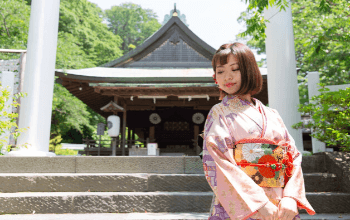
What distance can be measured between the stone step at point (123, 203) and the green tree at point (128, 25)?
31794 mm

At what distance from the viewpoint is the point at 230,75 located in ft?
5.30

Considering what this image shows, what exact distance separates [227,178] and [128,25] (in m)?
36.0

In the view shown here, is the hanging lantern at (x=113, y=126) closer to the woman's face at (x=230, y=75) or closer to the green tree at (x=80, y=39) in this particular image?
the green tree at (x=80, y=39)

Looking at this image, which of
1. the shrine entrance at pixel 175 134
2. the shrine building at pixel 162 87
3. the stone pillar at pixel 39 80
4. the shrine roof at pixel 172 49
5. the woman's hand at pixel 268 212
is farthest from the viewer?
the shrine entrance at pixel 175 134

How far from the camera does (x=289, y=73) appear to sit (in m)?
5.36

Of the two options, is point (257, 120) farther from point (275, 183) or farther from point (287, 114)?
point (287, 114)

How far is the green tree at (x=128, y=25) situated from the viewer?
3419cm

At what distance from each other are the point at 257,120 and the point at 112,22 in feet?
120

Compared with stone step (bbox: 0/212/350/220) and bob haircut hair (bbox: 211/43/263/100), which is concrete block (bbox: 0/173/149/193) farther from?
bob haircut hair (bbox: 211/43/263/100)

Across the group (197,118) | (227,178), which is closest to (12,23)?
(197,118)

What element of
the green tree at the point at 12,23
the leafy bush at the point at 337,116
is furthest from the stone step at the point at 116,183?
the green tree at the point at 12,23

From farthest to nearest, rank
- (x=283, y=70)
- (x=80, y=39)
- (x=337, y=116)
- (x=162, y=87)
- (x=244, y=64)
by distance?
(x=80, y=39)
(x=162, y=87)
(x=283, y=70)
(x=337, y=116)
(x=244, y=64)

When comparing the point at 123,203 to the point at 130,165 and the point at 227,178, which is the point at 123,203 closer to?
the point at 130,165

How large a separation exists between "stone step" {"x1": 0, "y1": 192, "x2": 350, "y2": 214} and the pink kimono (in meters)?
2.28
